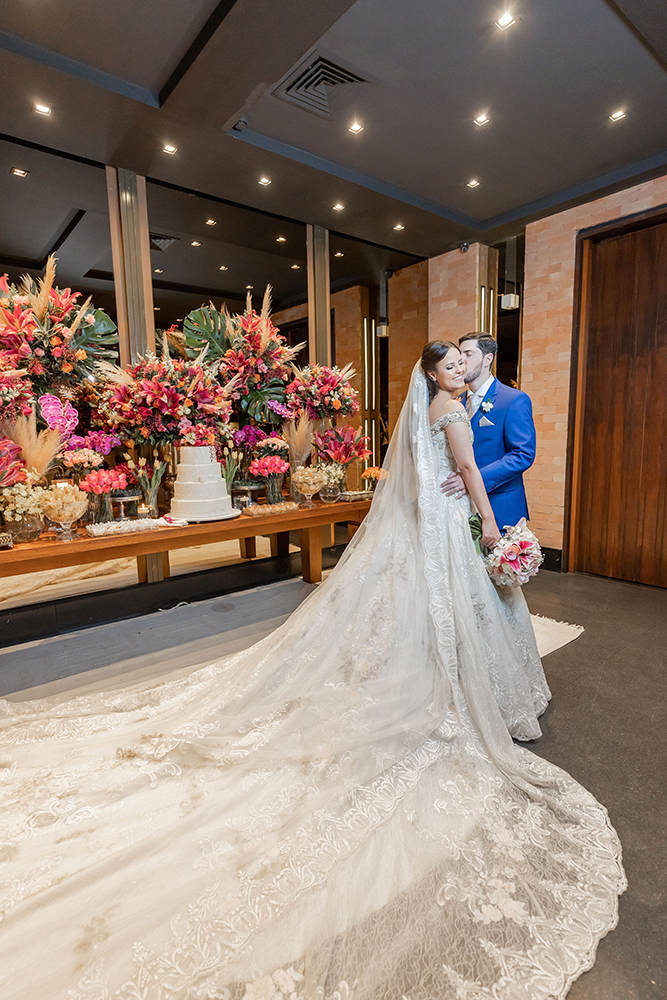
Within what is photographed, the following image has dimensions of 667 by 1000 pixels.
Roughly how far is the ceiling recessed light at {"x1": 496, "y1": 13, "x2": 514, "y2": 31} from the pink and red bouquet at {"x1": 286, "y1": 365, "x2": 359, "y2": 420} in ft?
7.30

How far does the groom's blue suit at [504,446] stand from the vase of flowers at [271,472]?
164cm

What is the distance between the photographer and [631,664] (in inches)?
120

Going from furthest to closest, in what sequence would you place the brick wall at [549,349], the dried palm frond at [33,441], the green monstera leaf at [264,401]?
the brick wall at [549,349]
the green monstera leaf at [264,401]
the dried palm frond at [33,441]

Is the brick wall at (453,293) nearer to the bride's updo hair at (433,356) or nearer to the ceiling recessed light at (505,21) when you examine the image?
the ceiling recessed light at (505,21)

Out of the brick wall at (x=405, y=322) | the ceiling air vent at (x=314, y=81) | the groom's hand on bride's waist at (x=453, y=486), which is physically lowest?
the groom's hand on bride's waist at (x=453, y=486)

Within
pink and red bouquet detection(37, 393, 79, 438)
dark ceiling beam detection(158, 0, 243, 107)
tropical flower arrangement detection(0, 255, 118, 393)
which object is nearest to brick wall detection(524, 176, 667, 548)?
dark ceiling beam detection(158, 0, 243, 107)

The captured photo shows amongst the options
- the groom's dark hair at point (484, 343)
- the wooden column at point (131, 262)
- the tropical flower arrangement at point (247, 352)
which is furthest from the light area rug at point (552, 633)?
the wooden column at point (131, 262)

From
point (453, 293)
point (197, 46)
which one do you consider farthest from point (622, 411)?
point (197, 46)

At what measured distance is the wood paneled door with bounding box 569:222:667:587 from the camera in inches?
172

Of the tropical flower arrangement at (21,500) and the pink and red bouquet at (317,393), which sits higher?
the pink and red bouquet at (317,393)

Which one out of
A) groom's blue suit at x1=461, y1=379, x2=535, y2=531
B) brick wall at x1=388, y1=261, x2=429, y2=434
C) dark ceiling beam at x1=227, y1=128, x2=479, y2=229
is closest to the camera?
groom's blue suit at x1=461, y1=379, x2=535, y2=531

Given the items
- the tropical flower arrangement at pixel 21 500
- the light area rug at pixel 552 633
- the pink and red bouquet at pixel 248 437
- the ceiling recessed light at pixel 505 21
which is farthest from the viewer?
the pink and red bouquet at pixel 248 437

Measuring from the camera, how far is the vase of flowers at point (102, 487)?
3148 millimetres

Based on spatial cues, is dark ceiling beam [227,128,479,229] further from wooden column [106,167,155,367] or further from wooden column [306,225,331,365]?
wooden column [106,167,155,367]
